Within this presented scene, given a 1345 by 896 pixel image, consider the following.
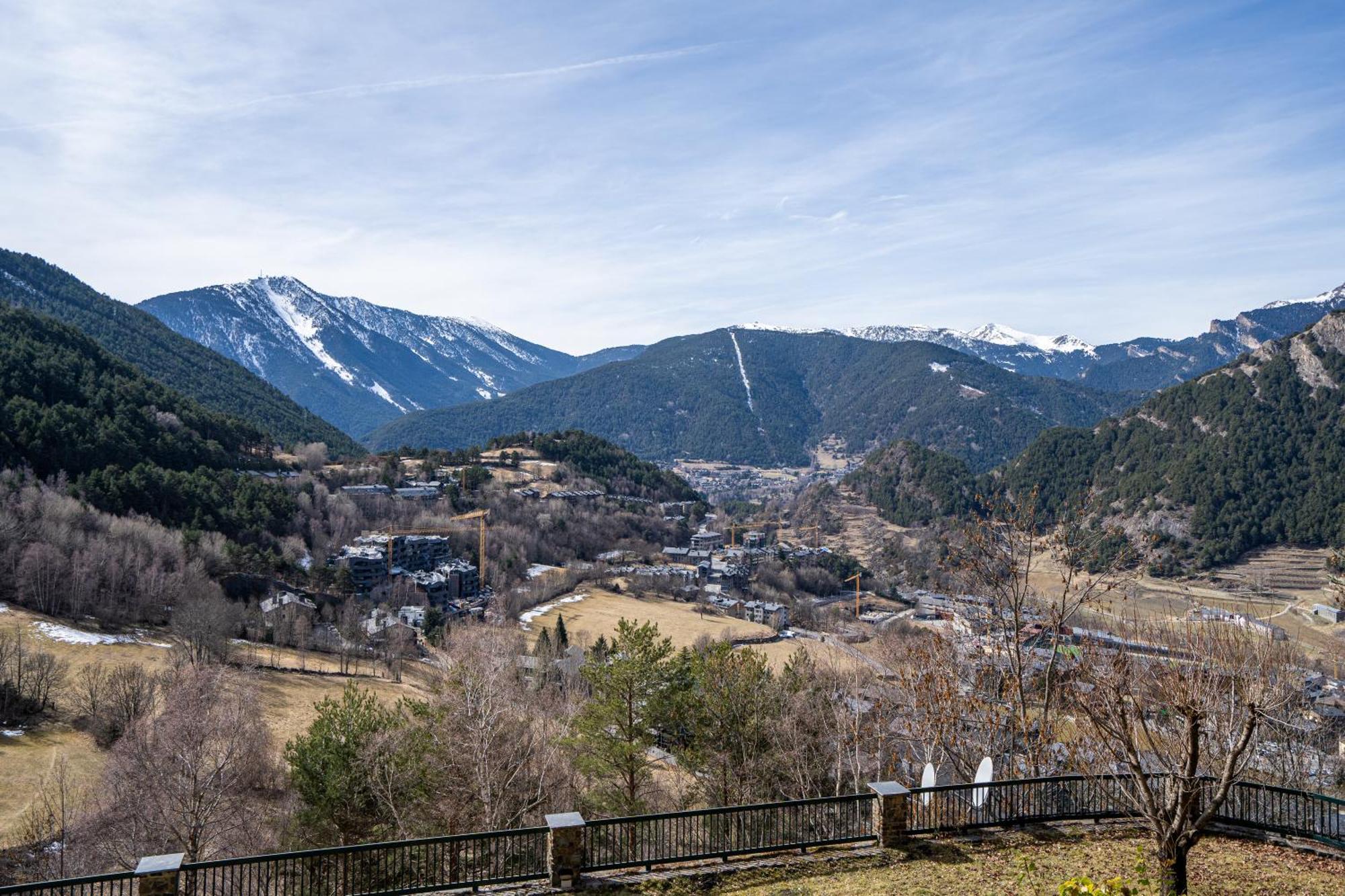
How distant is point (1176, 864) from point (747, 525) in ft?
370

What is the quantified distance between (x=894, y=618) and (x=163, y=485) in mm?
60997

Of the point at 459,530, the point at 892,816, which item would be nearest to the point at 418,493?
the point at 459,530

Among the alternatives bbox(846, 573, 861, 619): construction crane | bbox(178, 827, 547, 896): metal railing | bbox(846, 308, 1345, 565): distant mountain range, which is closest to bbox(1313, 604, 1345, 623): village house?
bbox(846, 308, 1345, 565): distant mountain range

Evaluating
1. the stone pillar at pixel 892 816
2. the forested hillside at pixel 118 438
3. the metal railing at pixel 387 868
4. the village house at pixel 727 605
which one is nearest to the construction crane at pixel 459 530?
the forested hillside at pixel 118 438

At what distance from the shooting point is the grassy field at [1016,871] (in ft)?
33.2

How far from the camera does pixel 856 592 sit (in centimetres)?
8419

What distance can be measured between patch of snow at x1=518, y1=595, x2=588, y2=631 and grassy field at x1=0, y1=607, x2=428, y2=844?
1221cm

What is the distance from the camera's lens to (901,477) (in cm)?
13562

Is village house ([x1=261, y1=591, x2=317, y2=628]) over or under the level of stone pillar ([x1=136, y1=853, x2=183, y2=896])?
under

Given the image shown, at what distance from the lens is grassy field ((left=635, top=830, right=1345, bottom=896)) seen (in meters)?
10.1

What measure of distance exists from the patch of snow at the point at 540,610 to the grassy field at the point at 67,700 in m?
12.2

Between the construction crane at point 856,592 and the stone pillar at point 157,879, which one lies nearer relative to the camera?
the stone pillar at point 157,879

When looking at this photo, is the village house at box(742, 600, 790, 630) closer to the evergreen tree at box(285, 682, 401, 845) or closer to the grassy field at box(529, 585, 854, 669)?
the grassy field at box(529, 585, 854, 669)

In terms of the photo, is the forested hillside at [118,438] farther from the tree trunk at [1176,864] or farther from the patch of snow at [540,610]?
the tree trunk at [1176,864]
